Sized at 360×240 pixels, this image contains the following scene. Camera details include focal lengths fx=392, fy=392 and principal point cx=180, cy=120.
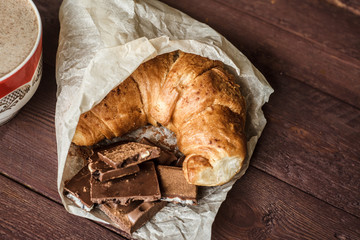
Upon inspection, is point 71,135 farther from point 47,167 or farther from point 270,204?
point 270,204

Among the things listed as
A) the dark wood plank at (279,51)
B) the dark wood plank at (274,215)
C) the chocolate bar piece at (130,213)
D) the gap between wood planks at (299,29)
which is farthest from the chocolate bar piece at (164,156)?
the gap between wood planks at (299,29)

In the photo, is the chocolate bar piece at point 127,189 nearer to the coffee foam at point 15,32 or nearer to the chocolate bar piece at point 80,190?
the chocolate bar piece at point 80,190

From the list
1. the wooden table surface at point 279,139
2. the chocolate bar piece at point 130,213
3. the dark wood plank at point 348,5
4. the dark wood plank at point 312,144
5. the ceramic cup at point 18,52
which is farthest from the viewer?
the dark wood plank at point 348,5

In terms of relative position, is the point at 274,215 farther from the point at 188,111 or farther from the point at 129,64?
the point at 129,64

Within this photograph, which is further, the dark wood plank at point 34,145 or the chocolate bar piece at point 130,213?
the dark wood plank at point 34,145

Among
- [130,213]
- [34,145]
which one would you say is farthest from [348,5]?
[34,145]

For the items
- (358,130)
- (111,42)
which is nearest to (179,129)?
(111,42)

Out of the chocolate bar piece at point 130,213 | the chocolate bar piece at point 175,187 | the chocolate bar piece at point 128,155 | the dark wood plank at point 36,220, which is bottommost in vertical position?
the dark wood plank at point 36,220
